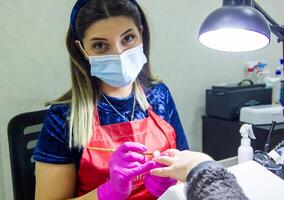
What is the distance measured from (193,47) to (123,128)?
1.16 meters

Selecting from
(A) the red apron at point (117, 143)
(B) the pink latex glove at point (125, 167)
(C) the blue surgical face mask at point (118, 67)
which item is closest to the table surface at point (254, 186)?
(B) the pink latex glove at point (125, 167)

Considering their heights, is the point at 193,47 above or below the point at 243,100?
above

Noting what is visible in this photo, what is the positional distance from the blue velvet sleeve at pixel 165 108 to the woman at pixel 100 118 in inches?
1.9

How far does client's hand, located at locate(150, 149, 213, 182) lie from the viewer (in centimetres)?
65

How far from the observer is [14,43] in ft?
4.75

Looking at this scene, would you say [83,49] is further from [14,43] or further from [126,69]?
[14,43]

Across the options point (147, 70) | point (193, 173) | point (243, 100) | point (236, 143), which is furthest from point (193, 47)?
point (193, 173)

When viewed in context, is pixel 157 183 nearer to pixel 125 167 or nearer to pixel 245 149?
pixel 125 167

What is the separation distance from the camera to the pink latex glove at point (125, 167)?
2.66 feet

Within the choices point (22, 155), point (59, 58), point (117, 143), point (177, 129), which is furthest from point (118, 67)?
point (59, 58)

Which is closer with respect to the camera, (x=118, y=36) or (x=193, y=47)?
(x=118, y=36)

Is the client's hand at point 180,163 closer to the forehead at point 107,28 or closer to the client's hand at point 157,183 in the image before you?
the client's hand at point 157,183

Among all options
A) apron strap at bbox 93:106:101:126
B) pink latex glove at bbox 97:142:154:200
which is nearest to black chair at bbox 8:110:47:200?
apron strap at bbox 93:106:101:126

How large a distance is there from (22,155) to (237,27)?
852mm
